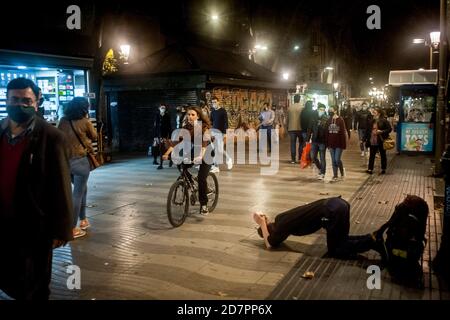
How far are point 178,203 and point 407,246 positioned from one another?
3866mm

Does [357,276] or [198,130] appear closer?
[357,276]

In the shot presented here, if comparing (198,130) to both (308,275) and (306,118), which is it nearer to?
(308,275)

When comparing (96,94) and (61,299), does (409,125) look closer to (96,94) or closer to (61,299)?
(96,94)

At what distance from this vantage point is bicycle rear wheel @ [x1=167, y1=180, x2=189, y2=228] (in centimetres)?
780

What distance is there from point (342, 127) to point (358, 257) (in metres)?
6.26

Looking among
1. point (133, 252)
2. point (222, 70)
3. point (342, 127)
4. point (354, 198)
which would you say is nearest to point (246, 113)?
point (222, 70)

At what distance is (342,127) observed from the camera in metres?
12.0

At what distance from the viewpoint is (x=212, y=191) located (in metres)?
8.95

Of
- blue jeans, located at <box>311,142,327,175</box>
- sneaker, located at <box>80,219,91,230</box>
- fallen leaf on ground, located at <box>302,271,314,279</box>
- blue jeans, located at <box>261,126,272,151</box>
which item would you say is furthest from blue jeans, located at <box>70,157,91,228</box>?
blue jeans, located at <box>261,126,272,151</box>

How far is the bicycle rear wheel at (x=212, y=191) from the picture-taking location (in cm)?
898

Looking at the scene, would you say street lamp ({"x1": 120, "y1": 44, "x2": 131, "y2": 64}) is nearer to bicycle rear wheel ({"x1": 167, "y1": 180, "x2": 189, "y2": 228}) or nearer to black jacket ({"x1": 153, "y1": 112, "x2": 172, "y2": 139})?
black jacket ({"x1": 153, "y1": 112, "x2": 172, "y2": 139})

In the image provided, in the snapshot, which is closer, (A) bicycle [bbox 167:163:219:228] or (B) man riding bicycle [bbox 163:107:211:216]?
(A) bicycle [bbox 167:163:219:228]

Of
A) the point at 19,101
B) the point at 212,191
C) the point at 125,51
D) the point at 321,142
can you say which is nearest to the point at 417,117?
the point at 321,142

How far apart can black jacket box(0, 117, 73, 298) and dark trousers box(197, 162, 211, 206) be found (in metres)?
4.77
